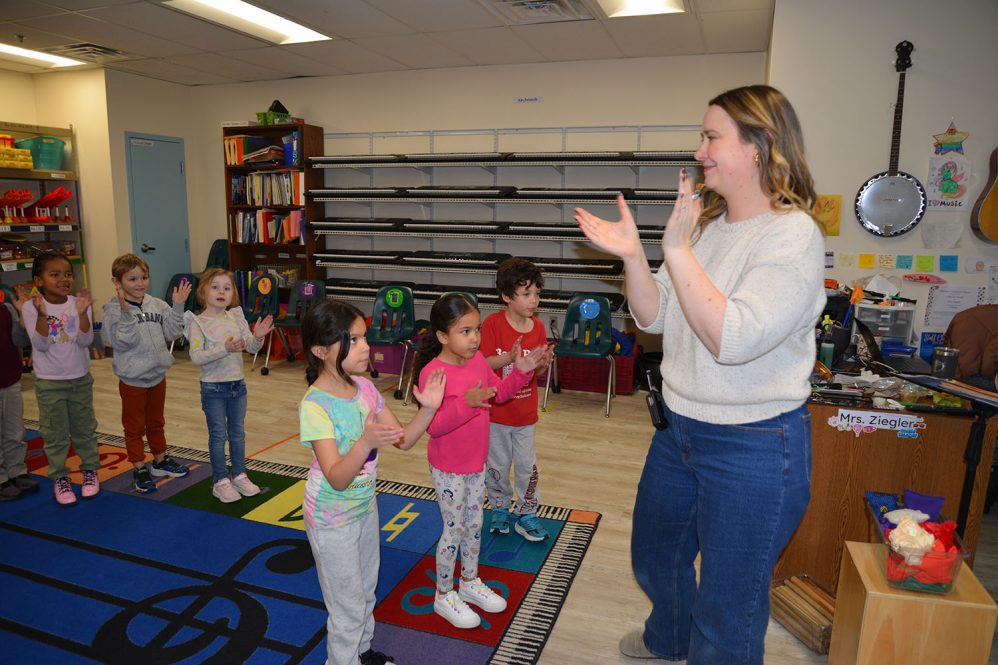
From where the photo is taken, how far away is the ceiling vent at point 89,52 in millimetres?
Result: 5794

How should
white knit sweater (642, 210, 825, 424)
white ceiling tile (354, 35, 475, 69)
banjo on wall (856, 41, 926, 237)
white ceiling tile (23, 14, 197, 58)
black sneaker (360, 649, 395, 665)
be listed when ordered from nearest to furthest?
white knit sweater (642, 210, 825, 424), black sneaker (360, 649, 395, 665), banjo on wall (856, 41, 926, 237), white ceiling tile (23, 14, 197, 58), white ceiling tile (354, 35, 475, 69)

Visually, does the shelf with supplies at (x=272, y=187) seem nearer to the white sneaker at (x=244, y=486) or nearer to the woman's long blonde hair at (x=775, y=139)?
the white sneaker at (x=244, y=486)

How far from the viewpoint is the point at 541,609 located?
8.12 ft

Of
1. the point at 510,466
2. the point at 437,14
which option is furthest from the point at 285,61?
the point at 510,466

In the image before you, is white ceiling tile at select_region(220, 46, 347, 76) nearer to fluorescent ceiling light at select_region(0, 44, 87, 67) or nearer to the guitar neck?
fluorescent ceiling light at select_region(0, 44, 87, 67)

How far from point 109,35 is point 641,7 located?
4327 mm

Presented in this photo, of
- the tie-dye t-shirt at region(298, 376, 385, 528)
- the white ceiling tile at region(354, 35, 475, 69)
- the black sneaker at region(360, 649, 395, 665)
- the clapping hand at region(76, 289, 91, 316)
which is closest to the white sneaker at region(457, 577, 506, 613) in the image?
the black sneaker at region(360, 649, 395, 665)

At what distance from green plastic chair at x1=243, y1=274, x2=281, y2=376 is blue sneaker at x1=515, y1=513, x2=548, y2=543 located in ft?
13.4

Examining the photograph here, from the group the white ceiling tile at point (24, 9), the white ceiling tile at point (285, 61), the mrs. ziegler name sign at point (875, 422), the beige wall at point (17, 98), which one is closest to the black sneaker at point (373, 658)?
the mrs. ziegler name sign at point (875, 422)

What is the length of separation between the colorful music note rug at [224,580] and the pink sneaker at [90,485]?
0.14 ft

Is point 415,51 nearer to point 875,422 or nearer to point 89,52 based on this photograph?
point 89,52

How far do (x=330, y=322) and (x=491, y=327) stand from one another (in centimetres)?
103

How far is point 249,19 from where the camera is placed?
5051 millimetres

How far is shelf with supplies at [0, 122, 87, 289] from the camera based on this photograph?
6035 mm
